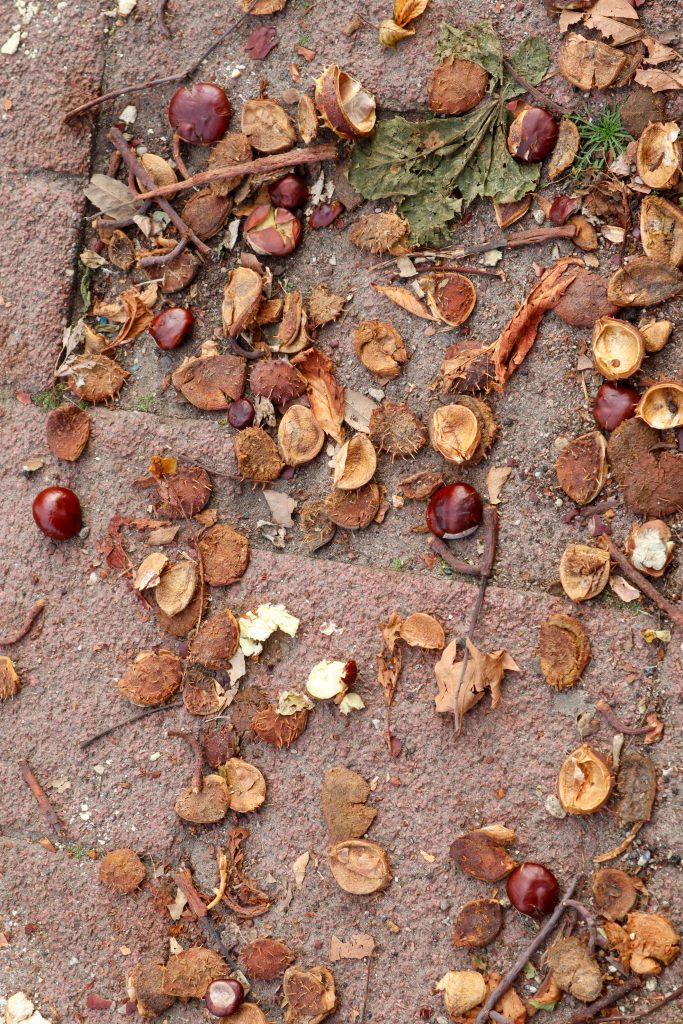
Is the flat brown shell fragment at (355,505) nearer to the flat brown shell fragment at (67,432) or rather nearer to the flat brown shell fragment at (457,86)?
the flat brown shell fragment at (67,432)

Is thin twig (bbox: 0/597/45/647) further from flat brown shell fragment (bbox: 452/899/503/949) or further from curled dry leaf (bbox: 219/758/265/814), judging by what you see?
flat brown shell fragment (bbox: 452/899/503/949)

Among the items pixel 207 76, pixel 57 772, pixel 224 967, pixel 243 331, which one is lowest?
pixel 224 967

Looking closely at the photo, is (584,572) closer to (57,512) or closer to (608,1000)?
(608,1000)

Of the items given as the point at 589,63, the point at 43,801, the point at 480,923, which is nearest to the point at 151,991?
the point at 43,801

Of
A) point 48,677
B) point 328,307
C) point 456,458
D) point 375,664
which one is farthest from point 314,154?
point 48,677

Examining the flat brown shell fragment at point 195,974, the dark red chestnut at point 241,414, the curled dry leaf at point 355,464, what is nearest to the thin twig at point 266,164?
the dark red chestnut at point 241,414

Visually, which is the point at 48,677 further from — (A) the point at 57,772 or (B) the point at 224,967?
(B) the point at 224,967
